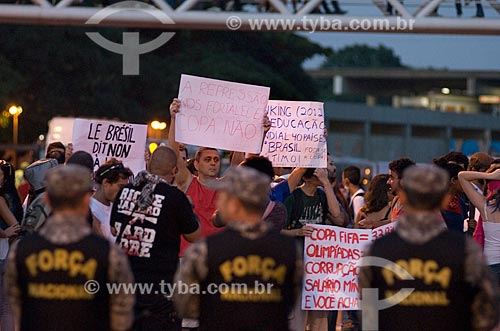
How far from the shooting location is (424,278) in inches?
256

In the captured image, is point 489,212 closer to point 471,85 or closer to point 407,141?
point 407,141

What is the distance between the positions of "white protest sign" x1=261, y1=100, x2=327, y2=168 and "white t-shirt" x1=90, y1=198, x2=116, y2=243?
8.03 feet

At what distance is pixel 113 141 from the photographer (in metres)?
12.5

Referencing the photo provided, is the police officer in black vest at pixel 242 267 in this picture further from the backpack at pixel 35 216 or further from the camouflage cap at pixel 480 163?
the camouflage cap at pixel 480 163

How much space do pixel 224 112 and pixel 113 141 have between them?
1740 mm

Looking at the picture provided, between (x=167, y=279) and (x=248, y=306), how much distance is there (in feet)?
6.29

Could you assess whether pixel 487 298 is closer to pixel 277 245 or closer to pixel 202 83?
pixel 277 245

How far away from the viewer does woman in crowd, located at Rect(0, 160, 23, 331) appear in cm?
1051

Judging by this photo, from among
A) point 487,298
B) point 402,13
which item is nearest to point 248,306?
point 487,298

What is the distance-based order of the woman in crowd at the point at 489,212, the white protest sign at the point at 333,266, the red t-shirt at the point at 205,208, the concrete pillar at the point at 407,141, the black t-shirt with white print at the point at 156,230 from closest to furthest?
the black t-shirt with white print at the point at 156,230 < the red t-shirt at the point at 205,208 < the woman in crowd at the point at 489,212 < the white protest sign at the point at 333,266 < the concrete pillar at the point at 407,141

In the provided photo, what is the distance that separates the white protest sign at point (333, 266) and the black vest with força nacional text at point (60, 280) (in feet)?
16.1

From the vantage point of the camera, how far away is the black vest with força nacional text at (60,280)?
6.46 metres

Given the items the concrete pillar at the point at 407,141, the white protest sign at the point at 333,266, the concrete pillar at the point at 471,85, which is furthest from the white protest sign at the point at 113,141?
the concrete pillar at the point at 471,85

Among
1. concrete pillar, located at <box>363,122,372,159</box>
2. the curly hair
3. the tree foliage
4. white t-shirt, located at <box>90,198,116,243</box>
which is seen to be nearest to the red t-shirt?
white t-shirt, located at <box>90,198,116,243</box>
